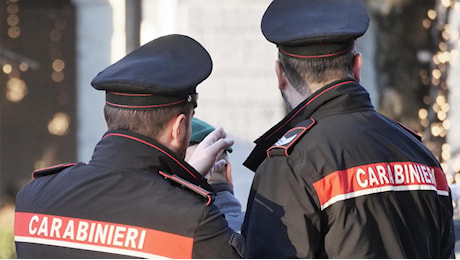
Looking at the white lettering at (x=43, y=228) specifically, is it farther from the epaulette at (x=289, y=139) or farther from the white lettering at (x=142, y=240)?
the epaulette at (x=289, y=139)

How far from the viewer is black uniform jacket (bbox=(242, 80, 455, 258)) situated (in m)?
2.11

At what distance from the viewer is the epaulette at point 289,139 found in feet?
7.10

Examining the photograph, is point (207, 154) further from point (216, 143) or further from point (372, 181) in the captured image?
point (372, 181)

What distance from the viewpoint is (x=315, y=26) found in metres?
2.31

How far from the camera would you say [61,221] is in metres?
2.04

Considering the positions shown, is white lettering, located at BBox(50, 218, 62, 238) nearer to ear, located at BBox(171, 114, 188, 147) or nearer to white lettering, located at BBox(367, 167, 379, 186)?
ear, located at BBox(171, 114, 188, 147)

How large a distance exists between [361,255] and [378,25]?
4446mm

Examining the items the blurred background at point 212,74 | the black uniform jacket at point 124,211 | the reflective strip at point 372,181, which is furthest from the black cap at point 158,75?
the blurred background at point 212,74

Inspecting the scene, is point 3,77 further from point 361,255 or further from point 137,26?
point 361,255

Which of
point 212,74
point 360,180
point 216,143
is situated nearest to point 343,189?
point 360,180

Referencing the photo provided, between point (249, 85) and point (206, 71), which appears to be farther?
point (249, 85)

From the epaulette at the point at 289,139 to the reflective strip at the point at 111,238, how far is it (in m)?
0.37

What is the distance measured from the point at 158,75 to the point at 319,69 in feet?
1.54

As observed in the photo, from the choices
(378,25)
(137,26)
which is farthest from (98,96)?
(378,25)
